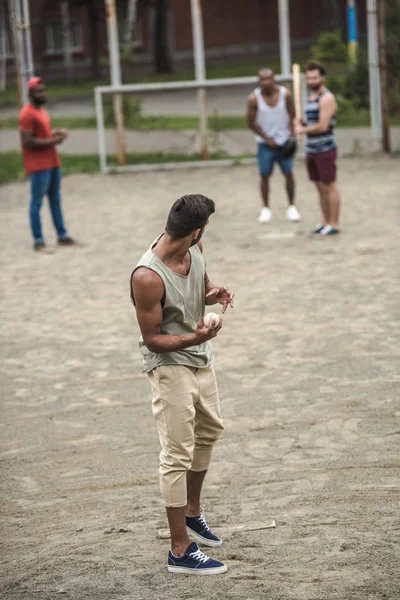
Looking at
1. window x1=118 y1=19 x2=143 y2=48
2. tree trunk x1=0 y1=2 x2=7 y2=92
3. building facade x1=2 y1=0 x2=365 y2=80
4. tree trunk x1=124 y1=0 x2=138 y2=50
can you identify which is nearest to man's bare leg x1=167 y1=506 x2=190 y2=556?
tree trunk x1=124 y1=0 x2=138 y2=50

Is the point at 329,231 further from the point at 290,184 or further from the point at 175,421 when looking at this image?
the point at 175,421

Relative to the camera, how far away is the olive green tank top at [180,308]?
4.60 metres

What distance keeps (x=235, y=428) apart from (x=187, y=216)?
2.24 metres

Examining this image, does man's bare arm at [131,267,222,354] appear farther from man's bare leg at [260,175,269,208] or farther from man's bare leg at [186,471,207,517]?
man's bare leg at [260,175,269,208]

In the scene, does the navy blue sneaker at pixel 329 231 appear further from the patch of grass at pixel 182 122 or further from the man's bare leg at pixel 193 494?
the man's bare leg at pixel 193 494

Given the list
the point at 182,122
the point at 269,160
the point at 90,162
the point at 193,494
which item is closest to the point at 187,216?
the point at 193,494

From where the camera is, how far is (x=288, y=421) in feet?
21.4

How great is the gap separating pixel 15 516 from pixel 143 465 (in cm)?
86

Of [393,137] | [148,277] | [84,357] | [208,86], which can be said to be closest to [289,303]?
[84,357]

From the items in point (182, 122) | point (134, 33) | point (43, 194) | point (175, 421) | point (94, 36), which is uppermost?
point (134, 33)

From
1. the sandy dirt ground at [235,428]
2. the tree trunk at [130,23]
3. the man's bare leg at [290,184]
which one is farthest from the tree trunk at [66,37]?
the sandy dirt ground at [235,428]

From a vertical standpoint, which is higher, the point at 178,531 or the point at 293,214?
the point at 293,214

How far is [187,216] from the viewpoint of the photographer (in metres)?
4.57

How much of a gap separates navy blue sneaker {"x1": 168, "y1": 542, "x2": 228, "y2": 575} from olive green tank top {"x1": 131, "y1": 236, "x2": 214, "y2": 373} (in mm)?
796
